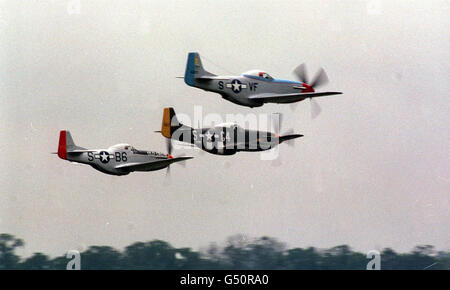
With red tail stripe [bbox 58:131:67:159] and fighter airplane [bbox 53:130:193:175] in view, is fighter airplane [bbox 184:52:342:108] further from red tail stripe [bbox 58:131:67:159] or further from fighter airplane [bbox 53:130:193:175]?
red tail stripe [bbox 58:131:67:159]

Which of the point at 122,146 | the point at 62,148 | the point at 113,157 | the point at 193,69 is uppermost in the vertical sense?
the point at 193,69

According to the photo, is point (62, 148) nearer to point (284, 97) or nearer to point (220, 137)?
point (220, 137)

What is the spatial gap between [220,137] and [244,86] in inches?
147

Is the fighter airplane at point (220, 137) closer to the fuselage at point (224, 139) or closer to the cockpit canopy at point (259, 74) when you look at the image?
the fuselage at point (224, 139)

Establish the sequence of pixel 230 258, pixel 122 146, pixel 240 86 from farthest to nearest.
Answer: pixel 230 258, pixel 122 146, pixel 240 86

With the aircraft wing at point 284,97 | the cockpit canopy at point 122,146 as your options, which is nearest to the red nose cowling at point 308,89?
the aircraft wing at point 284,97

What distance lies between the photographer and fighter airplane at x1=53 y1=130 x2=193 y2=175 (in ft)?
188

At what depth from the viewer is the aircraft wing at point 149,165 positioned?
2280 inches

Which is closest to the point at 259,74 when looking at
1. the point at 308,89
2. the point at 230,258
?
the point at 308,89

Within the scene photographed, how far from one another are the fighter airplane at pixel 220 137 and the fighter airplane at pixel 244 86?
6.90ft

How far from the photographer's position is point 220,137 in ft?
189

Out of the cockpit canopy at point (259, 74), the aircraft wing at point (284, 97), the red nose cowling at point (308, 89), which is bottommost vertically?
the aircraft wing at point (284, 97)

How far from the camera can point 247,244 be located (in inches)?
3644
